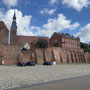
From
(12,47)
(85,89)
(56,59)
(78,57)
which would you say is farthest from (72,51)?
(85,89)

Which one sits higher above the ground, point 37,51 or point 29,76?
point 37,51

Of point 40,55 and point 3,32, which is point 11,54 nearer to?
point 40,55

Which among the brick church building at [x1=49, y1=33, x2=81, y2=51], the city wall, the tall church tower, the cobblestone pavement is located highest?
the tall church tower

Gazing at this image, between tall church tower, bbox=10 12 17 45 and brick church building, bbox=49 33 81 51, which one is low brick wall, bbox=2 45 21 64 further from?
tall church tower, bbox=10 12 17 45

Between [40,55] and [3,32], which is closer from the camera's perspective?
[40,55]

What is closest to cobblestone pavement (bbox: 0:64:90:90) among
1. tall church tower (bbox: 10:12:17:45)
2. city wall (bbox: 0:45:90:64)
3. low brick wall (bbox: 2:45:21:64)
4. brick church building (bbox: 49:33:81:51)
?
low brick wall (bbox: 2:45:21:64)

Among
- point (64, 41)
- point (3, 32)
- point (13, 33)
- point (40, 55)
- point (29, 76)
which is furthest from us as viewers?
point (13, 33)

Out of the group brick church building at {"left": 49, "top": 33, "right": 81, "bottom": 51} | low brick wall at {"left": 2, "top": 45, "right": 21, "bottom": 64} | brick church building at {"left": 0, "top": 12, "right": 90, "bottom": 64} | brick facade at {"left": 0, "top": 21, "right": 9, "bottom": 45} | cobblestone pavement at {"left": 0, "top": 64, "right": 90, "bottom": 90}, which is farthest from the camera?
brick church building at {"left": 49, "top": 33, "right": 81, "bottom": 51}

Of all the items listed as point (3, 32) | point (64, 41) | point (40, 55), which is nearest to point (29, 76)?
point (40, 55)

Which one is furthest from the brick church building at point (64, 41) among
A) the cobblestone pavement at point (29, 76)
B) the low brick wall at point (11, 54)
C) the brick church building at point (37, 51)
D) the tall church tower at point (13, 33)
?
the cobblestone pavement at point (29, 76)

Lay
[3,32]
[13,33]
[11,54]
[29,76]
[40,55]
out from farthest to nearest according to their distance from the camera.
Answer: [13,33]
[3,32]
[40,55]
[11,54]
[29,76]

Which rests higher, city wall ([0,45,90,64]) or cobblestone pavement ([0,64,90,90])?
city wall ([0,45,90,64])

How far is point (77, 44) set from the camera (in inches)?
3071

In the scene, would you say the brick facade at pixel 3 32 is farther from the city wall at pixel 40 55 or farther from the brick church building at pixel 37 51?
the city wall at pixel 40 55
